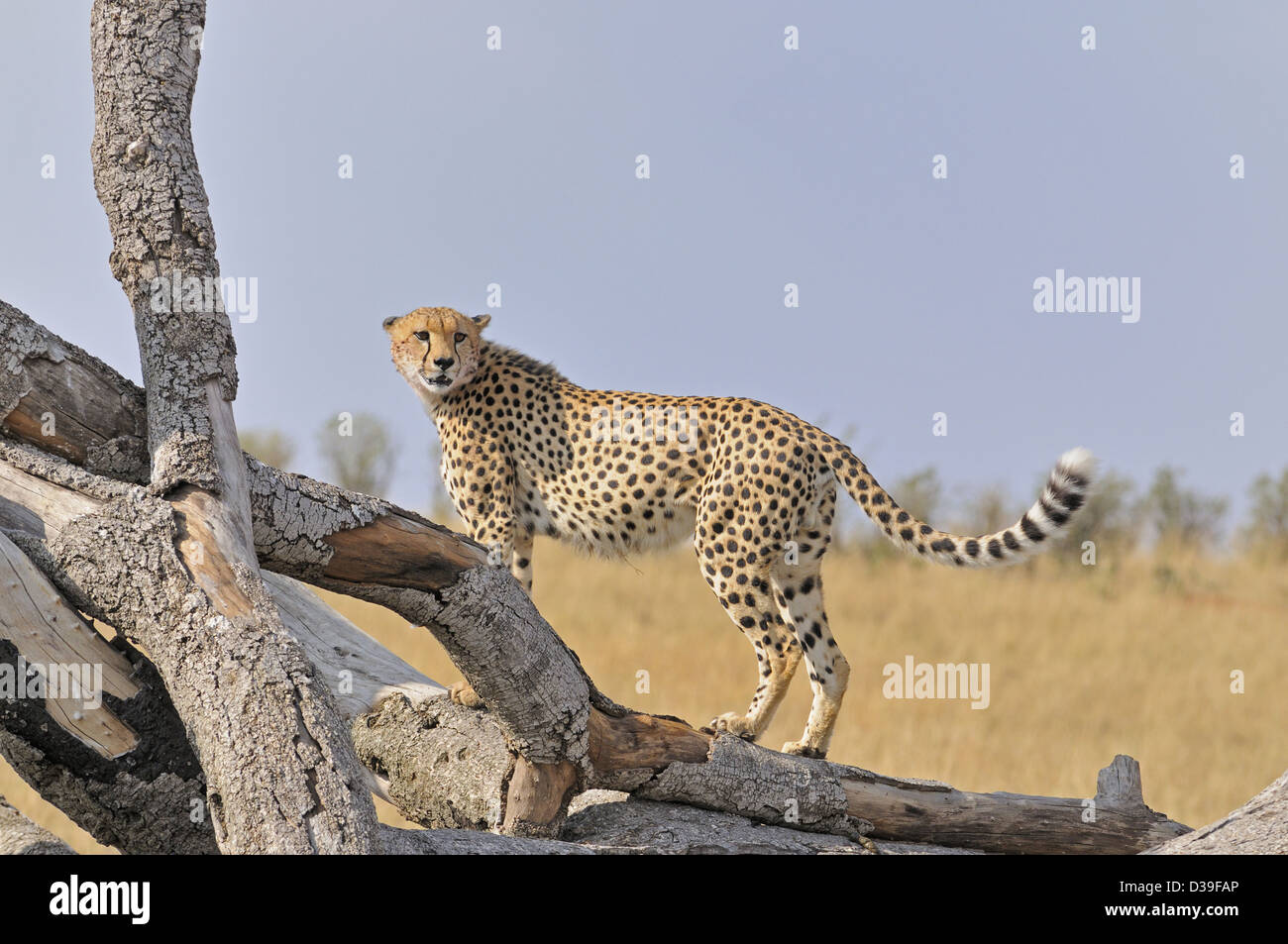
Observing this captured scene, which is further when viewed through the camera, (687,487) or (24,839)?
(687,487)

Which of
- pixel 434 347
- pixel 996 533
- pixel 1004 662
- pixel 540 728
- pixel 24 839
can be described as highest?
pixel 434 347

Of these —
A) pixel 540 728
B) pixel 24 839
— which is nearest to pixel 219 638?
pixel 24 839

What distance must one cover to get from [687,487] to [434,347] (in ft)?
5.02

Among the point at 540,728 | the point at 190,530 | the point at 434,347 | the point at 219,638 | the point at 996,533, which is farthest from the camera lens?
the point at 434,347

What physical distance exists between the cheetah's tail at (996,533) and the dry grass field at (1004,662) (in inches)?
199

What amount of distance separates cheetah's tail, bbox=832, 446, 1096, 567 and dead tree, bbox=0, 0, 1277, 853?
109cm

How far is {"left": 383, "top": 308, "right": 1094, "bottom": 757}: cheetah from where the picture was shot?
599 cm

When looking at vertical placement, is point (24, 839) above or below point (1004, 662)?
above

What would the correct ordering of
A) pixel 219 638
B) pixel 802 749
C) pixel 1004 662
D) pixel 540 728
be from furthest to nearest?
pixel 1004 662 < pixel 802 749 < pixel 540 728 < pixel 219 638

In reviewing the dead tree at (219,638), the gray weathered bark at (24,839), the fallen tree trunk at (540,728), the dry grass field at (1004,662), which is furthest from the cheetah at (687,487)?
the dry grass field at (1004,662)

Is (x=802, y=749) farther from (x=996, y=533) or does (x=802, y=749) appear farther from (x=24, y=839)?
(x=24, y=839)

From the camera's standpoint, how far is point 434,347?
6617 mm

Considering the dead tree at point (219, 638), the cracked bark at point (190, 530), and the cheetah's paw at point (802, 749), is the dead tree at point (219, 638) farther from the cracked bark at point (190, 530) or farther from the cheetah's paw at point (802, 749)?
the cheetah's paw at point (802, 749)
